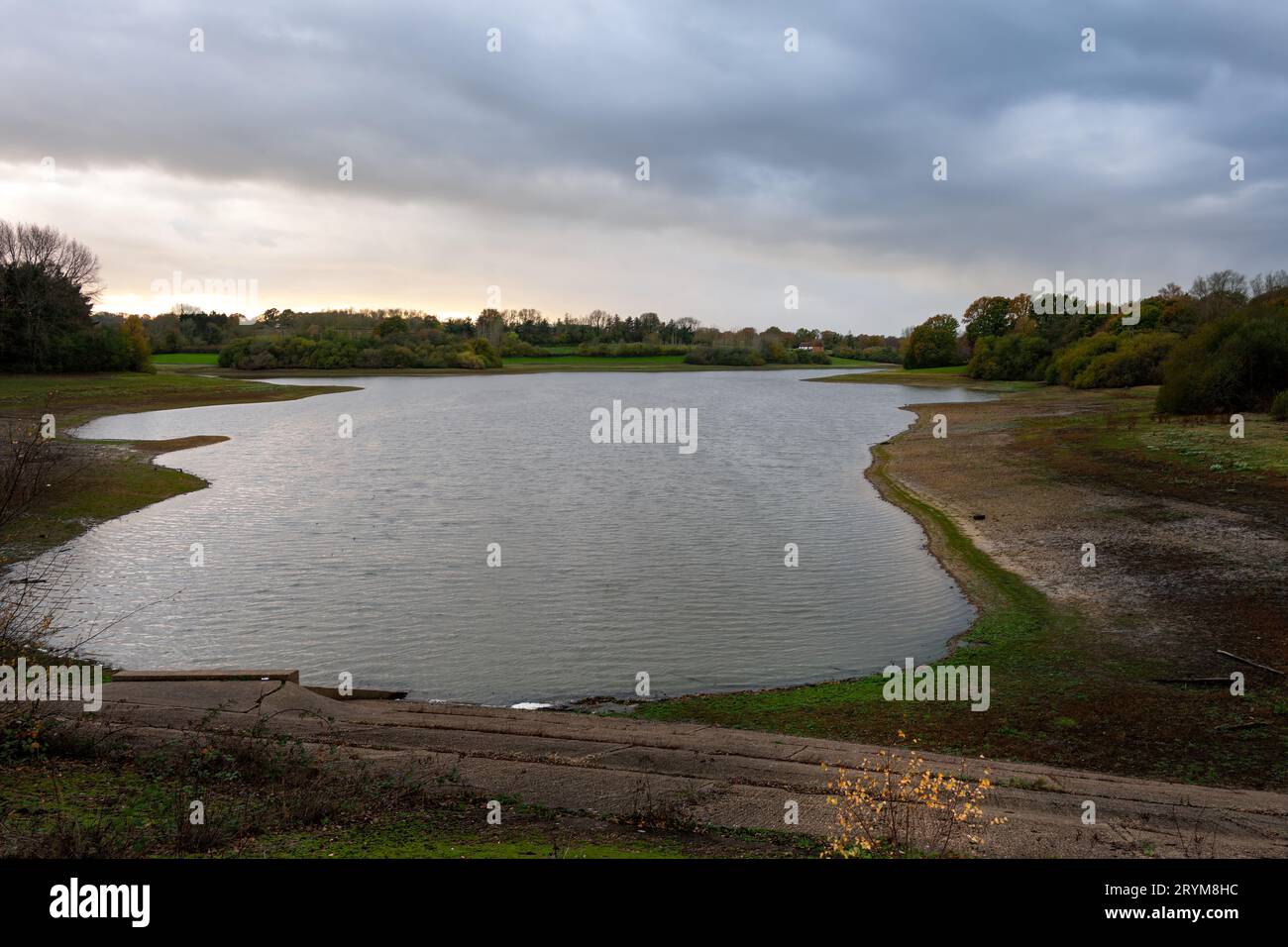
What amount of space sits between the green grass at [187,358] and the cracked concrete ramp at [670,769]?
5216 inches

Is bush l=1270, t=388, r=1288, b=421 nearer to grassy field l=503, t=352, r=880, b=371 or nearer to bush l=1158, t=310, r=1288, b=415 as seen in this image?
bush l=1158, t=310, r=1288, b=415

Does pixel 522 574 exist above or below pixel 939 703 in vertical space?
above

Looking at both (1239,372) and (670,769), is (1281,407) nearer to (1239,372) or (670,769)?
(1239,372)

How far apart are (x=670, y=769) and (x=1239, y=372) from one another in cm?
4501

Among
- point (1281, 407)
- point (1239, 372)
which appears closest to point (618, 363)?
point (1239, 372)

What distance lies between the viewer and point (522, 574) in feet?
67.6

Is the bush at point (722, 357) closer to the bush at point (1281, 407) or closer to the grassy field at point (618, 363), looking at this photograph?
the grassy field at point (618, 363)

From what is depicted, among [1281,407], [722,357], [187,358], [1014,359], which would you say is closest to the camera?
[1281,407]

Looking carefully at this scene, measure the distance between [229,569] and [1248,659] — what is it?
20484 mm

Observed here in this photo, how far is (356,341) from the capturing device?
470ft

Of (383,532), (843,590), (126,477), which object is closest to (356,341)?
(126,477)

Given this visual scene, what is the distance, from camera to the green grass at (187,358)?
131000mm

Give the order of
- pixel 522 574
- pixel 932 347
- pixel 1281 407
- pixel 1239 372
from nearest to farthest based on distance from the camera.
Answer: pixel 522 574 < pixel 1281 407 < pixel 1239 372 < pixel 932 347
